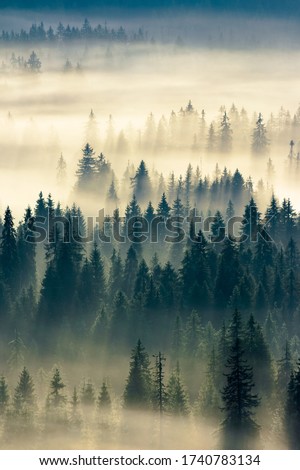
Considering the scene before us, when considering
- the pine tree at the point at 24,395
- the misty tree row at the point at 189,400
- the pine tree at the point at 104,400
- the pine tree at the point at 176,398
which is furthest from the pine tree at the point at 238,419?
the pine tree at the point at 24,395

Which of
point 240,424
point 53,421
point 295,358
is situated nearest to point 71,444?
point 53,421

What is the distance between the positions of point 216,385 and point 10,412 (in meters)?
23.4

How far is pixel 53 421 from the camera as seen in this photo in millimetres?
165375

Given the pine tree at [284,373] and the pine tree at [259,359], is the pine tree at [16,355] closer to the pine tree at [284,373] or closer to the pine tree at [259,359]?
the pine tree at [259,359]

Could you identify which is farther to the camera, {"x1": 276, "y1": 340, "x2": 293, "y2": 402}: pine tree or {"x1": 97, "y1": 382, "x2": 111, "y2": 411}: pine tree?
{"x1": 276, "y1": 340, "x2": 293, "y2": 402}: pine tree

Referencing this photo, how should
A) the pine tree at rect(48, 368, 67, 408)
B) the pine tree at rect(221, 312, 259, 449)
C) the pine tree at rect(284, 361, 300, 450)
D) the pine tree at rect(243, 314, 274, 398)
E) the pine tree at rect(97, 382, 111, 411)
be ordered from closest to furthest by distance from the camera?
the pine tree at rect(221, 312, 259, 449) → the pine tree at rect(284, 361, 300, 450) → the pine tree at rect(97, 382, 111, 411) → the pine tree at rect(48, 368, 67, 408) → the pine tree at rect(243, 314, 274, 398)

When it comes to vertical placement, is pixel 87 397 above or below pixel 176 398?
above

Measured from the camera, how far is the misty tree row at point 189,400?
15288 centimetres

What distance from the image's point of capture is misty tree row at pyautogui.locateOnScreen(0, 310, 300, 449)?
15288 cm

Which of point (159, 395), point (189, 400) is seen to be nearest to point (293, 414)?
point (159, 395)

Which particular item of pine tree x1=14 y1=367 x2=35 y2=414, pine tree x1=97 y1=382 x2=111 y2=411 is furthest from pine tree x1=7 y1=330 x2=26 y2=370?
pine tree x1=97 y1=382 x2=111 y2=411

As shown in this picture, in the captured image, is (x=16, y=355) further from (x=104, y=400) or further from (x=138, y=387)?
(x=138, y=387)

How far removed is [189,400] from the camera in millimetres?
172875

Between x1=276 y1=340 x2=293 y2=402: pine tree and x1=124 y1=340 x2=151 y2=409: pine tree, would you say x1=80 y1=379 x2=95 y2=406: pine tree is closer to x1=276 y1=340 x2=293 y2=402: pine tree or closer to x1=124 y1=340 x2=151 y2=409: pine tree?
x1=124 y1=340 x2=151 y2=409: pine tree
